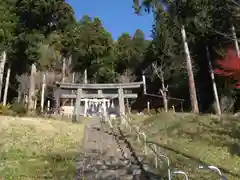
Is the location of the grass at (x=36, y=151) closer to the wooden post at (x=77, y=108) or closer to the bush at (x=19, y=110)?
the wooden post at (x=77, y=108)

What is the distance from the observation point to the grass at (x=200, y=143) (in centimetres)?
602

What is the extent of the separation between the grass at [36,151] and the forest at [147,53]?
8635 millimetres

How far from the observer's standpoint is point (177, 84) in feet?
80.5

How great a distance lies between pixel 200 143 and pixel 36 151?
204 inches

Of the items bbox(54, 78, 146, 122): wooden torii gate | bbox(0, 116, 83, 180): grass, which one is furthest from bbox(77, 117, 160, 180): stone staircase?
bbox(54, 78, 146, 122): wooden torii gate

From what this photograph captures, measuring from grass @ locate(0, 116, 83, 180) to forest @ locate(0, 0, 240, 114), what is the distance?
28.3 feet

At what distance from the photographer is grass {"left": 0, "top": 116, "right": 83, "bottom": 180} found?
17.9ft

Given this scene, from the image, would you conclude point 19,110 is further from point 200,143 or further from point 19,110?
point 200,143

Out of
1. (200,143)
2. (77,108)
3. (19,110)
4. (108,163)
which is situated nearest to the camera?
(108,163)

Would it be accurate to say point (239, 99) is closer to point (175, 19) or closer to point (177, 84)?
point (177, 84)

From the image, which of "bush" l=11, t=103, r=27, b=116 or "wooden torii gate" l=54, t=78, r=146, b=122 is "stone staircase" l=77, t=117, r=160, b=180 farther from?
"bush" l=11, t=103, r=27, b=116

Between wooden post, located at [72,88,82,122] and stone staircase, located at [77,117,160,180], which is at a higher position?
wooden post, located at [72,88,82,122]

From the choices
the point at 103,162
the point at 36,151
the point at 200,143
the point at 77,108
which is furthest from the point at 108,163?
the point at 77,108

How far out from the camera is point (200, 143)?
323 inches
